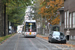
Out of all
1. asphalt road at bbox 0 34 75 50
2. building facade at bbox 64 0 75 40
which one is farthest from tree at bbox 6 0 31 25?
asphalt road at bbox 0 34 75 50

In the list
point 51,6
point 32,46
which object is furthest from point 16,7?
point 32,46

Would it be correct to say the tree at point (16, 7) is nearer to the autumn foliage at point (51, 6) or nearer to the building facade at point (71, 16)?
the autumn foliage at point (51, 6)

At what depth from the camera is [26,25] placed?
36.6 m

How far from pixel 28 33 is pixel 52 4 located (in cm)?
754

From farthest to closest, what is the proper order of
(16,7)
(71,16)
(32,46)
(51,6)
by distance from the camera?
(16,7), (51,6), (71,16), (32,46)

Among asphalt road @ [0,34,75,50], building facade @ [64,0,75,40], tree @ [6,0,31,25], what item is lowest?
asphalt road @ [0,34,75,50]

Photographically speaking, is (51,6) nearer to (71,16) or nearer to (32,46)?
(71,16)

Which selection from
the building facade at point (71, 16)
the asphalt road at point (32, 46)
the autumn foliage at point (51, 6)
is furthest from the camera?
the autumn foliage at point (51, 6)

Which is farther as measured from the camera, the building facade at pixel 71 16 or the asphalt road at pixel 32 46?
the building facade at pixel 71 16

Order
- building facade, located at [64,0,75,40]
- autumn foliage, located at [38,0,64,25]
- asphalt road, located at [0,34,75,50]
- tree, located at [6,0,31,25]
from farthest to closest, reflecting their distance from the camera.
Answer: autumn foliage, located at [38,0,64,25] → building facade, located at [64,0,75,40] → tree, located at [6,0,31,25] → asphalt road, located at [0,34,75,50]

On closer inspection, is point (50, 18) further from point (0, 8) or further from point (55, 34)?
point (55, 34)

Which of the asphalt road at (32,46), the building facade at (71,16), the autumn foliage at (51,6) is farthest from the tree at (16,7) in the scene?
the asphalt road at (32,46)

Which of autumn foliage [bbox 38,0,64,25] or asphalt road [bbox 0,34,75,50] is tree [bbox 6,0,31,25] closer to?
autumn foliage [bbox 38,0,64,25]

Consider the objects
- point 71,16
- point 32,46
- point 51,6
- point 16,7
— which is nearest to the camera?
point 32,46
